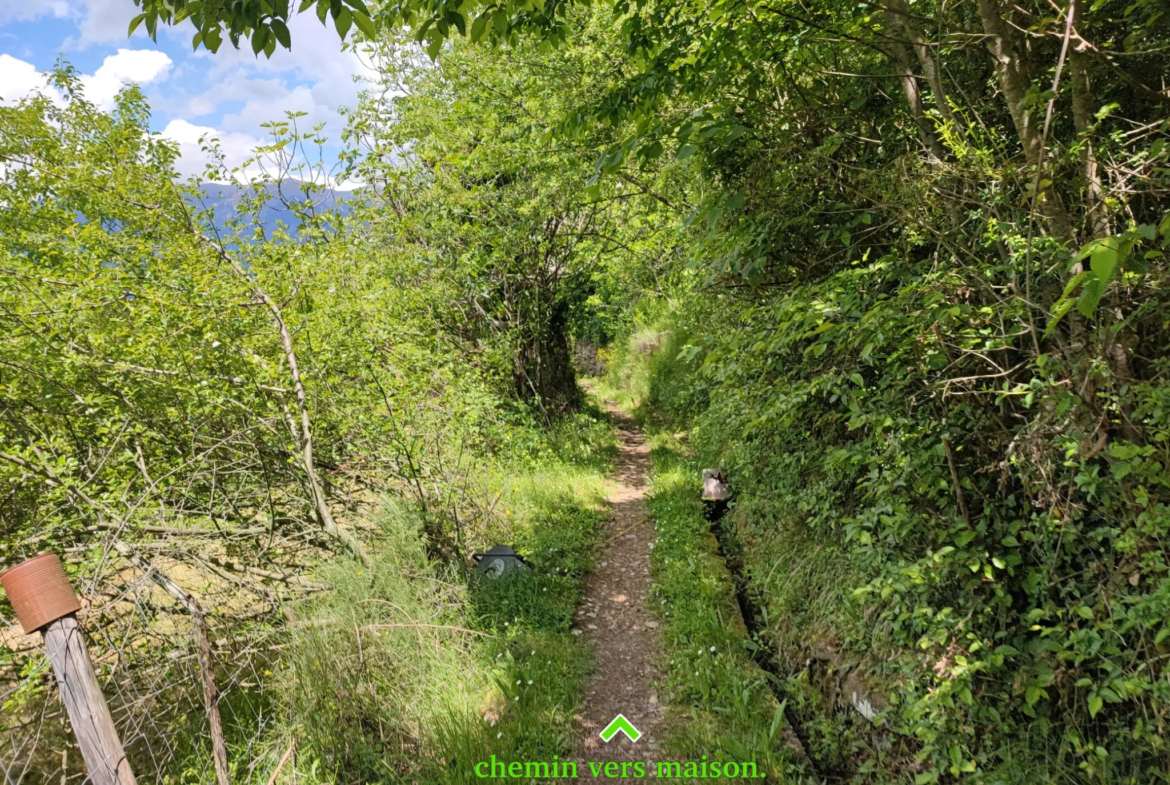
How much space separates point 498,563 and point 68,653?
3377mm

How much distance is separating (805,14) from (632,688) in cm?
462

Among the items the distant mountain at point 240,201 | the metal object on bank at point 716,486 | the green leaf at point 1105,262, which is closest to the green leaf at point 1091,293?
the green leaf at point 1105,262

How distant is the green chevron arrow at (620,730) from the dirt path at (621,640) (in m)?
0.03

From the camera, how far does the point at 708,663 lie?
3764 millimetres

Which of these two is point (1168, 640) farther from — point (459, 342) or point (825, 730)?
point (459, 342)

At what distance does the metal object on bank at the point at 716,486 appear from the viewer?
5957 mm

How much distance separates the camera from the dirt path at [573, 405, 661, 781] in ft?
11.1

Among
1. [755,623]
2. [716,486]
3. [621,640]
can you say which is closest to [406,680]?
[621,640]

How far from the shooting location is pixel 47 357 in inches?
144

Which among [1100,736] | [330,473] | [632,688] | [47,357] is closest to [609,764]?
[632,688]

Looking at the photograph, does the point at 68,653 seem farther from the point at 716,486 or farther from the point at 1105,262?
the point at 716,486

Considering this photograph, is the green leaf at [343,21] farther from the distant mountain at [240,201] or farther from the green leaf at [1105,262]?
the distant mountain at [240,201]

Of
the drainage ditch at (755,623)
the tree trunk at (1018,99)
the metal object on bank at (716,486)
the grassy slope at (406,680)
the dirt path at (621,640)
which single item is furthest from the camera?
the metal object on bank at (716,486)

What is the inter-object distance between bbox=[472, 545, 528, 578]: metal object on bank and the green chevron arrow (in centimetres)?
165
